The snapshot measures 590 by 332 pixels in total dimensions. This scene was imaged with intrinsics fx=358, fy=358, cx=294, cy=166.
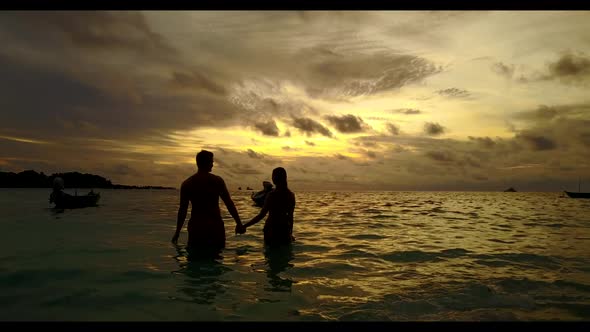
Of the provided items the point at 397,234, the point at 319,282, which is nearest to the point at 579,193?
the point at 397,234

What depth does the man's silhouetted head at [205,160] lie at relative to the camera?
7.96 meters

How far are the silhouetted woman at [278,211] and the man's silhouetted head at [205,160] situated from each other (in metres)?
1.56

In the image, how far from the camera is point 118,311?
5.04 metres

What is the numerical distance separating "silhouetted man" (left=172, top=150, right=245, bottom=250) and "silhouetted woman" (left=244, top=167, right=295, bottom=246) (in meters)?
0.97

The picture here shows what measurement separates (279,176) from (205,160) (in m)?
1.84

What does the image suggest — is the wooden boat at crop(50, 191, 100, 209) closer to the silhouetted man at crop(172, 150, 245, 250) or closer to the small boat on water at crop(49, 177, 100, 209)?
the small boat on water at crop(49, 177, 100, 209)

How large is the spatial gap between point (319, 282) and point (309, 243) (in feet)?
15.5

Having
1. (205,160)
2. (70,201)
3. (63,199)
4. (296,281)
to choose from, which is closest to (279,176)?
(205,160)

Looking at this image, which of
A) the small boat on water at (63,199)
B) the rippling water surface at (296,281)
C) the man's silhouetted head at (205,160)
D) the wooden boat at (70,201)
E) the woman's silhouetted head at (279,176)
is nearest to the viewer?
the rippling water surface at (296,281)

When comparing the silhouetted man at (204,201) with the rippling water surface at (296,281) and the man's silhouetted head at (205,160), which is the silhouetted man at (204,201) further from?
the rippling water surface at (296,281)

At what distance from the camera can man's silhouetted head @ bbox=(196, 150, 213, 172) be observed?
7957mm

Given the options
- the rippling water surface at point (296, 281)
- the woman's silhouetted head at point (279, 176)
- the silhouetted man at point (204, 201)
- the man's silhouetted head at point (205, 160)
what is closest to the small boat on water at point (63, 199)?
the rippling water surface at point (296, 281)

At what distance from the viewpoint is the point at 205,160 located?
800 centimetres
